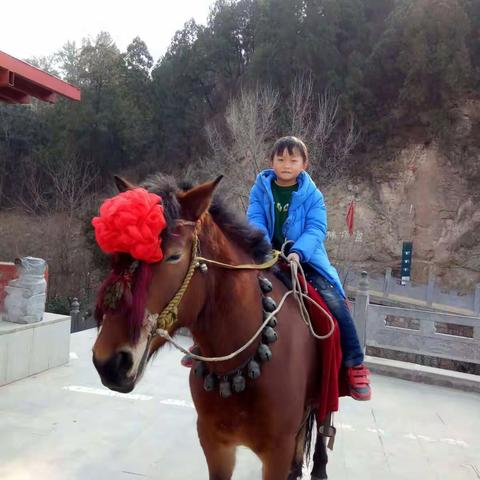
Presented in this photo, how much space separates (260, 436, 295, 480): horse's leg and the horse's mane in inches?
33.3

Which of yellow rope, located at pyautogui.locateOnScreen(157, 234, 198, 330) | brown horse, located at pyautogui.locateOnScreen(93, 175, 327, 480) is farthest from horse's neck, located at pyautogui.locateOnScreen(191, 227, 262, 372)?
yellow rope, located at pyautogui.locateOnScreen(157, 234, 198, 330)

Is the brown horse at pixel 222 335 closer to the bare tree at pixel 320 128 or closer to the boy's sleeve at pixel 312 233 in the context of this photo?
the boy's sleeve at pixel 312 233

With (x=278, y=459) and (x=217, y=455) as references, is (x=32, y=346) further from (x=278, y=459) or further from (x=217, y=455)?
(x=278, y=459)

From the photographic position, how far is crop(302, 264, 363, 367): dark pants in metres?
2.61

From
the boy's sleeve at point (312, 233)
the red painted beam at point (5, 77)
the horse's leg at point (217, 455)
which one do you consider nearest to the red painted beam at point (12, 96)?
the red painted beam at point (5, 77)

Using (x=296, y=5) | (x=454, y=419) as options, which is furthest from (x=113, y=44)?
(x=454, y=419)

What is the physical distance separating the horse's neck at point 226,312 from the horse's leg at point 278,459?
455mm

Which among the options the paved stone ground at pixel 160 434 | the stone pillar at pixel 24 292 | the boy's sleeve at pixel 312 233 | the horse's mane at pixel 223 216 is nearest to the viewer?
the horse's mane at pixel 223 216

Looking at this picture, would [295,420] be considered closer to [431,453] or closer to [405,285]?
[431,453]

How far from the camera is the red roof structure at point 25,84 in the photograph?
4.69 meters

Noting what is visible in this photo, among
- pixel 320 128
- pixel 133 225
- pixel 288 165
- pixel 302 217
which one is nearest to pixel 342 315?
pixel 302 217

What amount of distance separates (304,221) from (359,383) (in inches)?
40.1

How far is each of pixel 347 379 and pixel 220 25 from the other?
995 inches

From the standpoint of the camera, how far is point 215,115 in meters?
24.7
